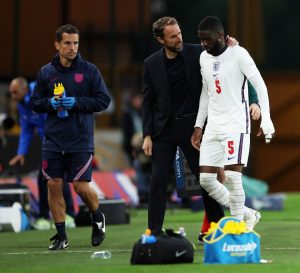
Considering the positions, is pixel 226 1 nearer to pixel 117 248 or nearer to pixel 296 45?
pixel 296 45

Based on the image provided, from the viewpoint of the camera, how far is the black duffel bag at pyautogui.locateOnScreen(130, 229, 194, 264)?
10477mm

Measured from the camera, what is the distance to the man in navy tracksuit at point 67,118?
12922 millimetres

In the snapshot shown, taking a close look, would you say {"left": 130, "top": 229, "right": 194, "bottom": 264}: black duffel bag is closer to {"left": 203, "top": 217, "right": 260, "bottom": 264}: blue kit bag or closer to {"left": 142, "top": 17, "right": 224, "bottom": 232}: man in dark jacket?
{"left": 203, "top": 217, "right": 260, "bottom": 264}: blue kit bag

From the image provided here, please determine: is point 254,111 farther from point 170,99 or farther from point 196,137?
point 170,99

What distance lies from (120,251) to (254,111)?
6.22ft

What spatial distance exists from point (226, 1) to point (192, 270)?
22364mm

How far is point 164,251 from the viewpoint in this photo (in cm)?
1048

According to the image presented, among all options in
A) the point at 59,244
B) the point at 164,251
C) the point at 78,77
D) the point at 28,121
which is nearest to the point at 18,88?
the point at 28,121

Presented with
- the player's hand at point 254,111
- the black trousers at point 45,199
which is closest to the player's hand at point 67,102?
the player's hand at point 254,111

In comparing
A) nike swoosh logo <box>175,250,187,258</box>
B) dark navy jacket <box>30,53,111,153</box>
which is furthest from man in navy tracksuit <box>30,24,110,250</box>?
nike swoosh logo <box>175,250,187,258</box>

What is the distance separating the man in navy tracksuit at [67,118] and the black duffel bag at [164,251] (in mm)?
2490

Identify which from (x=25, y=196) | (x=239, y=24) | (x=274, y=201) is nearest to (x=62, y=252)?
(x=25, y=196)

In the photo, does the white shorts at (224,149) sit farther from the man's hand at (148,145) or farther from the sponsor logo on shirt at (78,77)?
the sponsor logo on shirt at (78,77)

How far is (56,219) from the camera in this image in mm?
13008
